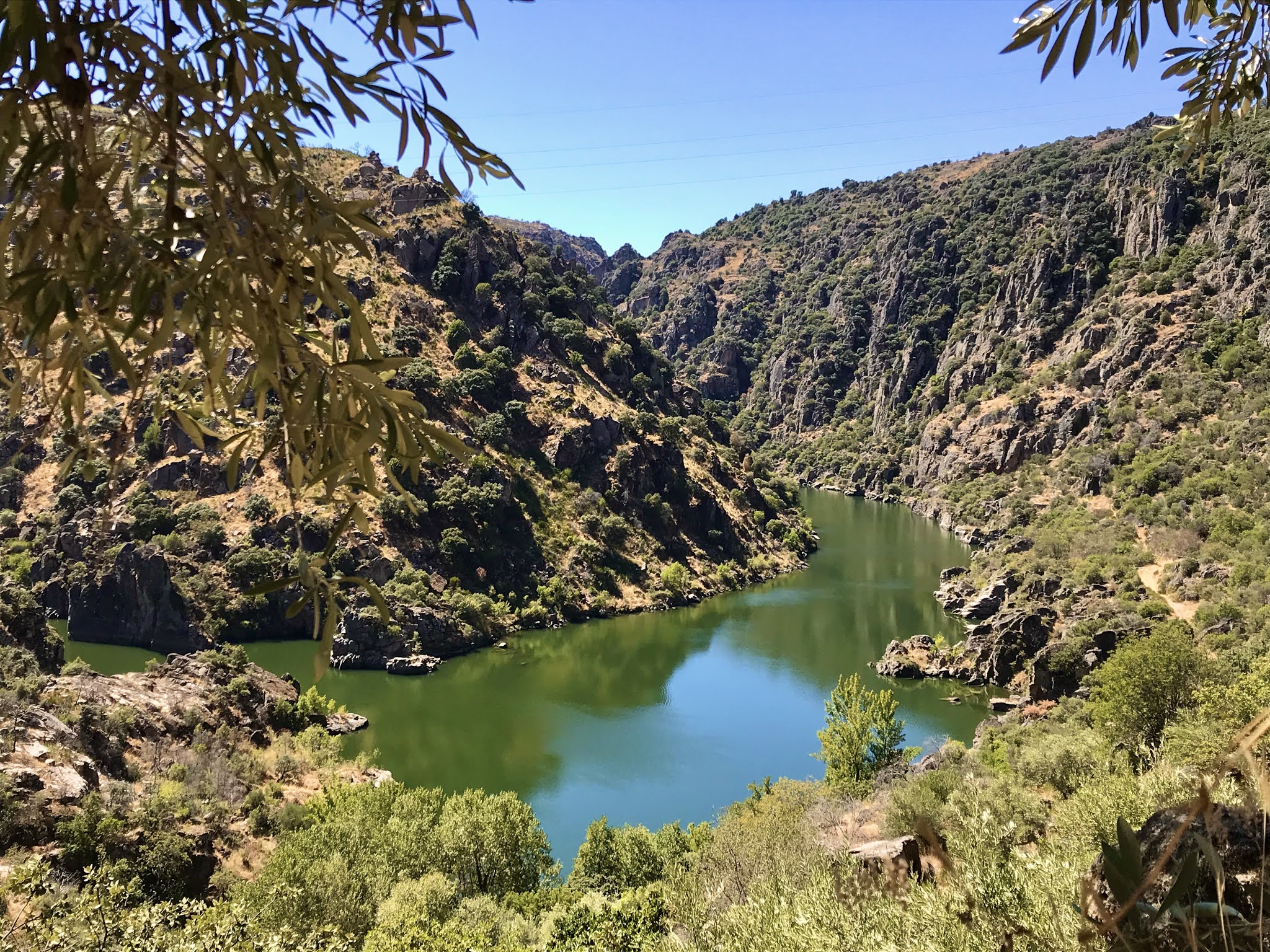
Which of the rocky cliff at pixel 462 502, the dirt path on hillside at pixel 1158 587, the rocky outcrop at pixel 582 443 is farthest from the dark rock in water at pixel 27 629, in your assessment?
the dirt path on hillside at pixel 1158 587

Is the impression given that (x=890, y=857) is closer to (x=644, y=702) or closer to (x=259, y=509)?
(x=644, y=702)

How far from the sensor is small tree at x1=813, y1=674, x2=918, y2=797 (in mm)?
21656

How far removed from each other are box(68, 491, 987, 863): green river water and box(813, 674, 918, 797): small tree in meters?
4.04

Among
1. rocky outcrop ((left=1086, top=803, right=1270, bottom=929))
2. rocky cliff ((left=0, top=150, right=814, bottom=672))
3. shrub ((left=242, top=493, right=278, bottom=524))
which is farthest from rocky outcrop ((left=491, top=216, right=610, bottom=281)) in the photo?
rocky outcrop ((left=1086, top=803, right=1270, bottom=929))

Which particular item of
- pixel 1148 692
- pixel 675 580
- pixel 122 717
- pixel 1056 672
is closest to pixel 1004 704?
pixel 1056 672

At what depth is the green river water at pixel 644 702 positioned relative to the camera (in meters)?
25.3

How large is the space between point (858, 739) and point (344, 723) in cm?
1725

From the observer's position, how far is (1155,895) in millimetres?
2734

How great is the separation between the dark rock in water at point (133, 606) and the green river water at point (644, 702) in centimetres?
87

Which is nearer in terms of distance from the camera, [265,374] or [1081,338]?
[265,374]

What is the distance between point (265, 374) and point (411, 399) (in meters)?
0.30

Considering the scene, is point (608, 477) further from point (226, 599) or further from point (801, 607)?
point (226, 599)

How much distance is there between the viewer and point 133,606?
3603cm

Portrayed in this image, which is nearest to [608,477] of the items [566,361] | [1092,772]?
[566,361]
